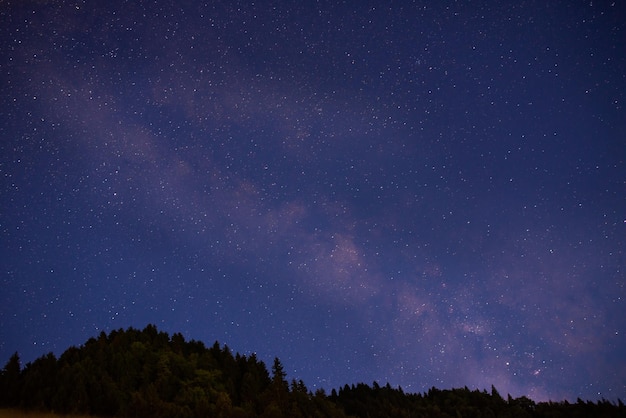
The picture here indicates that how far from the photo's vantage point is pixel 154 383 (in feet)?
128

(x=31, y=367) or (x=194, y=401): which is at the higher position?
(x=31, y=367)

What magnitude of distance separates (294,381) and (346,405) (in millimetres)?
31045

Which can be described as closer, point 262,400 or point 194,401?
point 194,401

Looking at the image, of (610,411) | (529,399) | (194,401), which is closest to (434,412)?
(529,399)

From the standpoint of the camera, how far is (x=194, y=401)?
3766cm

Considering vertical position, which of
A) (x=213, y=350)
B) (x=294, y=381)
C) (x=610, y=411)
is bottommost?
(x=610, y=411)

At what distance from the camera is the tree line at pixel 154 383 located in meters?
31.2

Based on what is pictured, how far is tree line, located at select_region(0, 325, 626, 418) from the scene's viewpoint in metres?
31.2

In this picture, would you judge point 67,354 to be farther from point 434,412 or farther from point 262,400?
point 434,412

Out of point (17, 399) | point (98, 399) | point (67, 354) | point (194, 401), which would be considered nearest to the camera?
point (17, 399)

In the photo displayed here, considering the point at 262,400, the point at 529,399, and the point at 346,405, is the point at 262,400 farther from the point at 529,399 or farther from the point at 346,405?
the point at 529,399

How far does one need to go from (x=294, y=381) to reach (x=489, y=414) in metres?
41.6

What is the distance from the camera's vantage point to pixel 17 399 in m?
30.1

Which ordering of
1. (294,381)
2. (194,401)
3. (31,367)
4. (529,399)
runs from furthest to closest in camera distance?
(529,399), (294,381), (194,401), (31,367)
